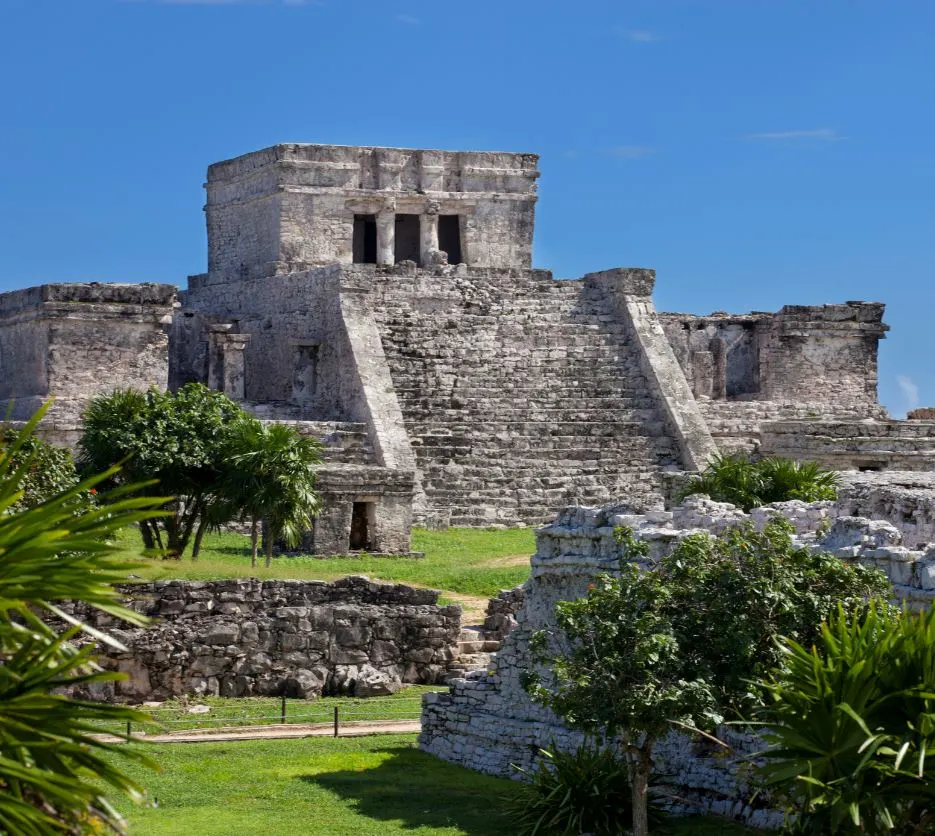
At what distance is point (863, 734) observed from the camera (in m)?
8.46

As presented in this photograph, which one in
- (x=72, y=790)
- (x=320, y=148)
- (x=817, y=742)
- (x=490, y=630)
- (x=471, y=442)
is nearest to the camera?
(x=72, y=790)

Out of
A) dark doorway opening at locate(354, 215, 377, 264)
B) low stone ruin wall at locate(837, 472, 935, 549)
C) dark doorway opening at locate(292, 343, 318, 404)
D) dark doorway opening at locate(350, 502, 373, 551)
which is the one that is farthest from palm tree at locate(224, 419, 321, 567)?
dark doorway opening at locate(354, 215, 377, 264)

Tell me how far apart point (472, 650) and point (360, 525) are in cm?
692

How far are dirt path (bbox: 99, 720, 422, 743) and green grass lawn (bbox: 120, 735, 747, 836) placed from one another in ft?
0.68

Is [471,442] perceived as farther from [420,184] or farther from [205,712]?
[205,712]

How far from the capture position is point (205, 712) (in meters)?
15.0

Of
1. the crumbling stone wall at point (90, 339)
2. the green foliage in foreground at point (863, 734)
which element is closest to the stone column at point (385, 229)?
the crumbling stone wall at point (90, 339)

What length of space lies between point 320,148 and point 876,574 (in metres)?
23.3

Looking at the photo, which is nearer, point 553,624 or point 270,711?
point 553,624

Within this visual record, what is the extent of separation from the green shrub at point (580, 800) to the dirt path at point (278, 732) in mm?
3081

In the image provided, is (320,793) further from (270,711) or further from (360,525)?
(360,525)

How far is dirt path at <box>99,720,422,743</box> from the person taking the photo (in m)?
14.0

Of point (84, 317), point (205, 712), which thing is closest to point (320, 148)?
point (84, 317)

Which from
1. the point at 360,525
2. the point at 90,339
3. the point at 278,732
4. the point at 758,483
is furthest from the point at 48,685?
the point at 90,339
